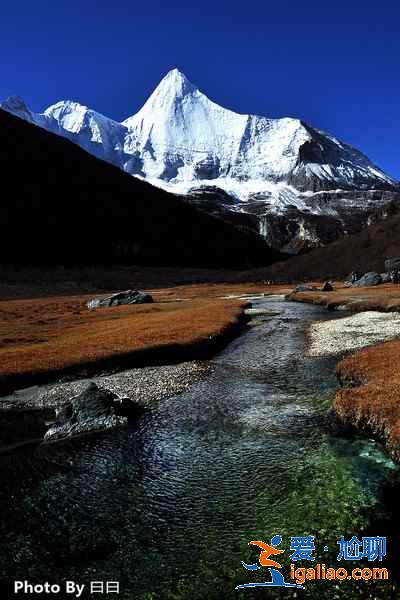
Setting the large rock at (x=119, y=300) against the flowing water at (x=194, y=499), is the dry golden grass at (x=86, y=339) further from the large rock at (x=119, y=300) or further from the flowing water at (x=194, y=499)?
the large rock at (x=119, y=300)

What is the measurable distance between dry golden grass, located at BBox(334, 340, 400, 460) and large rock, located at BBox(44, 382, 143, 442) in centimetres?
1347

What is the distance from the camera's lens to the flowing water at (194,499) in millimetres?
13898

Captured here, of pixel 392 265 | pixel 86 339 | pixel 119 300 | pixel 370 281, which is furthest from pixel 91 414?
pixel 392 265

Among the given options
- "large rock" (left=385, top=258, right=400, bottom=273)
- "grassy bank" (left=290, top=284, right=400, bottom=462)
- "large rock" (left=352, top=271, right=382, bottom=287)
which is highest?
"large rock" (left=385, top=258, right=400, bottom=273)

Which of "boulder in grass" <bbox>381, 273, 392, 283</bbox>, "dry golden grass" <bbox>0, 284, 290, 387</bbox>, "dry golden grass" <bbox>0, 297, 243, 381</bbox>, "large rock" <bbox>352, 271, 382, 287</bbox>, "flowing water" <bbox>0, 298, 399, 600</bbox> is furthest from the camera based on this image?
"boulder in grass" <bbox>381, 273, 392, 283</bbox>

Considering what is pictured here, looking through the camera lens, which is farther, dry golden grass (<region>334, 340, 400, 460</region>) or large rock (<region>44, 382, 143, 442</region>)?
large rock (<region>44, 382, 143, 442</region>)

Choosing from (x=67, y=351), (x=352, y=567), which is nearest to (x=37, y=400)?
(x=67, y=351)

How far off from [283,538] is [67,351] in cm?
3458

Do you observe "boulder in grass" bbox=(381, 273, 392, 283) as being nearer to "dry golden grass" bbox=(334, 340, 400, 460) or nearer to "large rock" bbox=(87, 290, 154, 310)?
"large rock" bbox=(87, 290, 154, 310)

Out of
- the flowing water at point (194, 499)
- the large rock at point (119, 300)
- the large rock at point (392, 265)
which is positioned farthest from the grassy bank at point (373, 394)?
the large rock at point (392, 265)

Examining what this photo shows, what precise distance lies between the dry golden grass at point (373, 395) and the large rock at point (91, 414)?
13467 millimetres

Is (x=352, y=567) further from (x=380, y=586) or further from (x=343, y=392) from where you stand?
(x=343, y=392)

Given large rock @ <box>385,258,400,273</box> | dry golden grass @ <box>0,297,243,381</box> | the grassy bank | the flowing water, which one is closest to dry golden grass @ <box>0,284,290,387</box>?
dry golden grass @ <box>0,297,243,381</box>

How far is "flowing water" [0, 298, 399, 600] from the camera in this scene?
45.6ft
